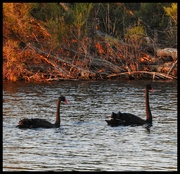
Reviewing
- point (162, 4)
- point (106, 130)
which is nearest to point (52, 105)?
point (106, 130)

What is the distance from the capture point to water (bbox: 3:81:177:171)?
46.1 feet

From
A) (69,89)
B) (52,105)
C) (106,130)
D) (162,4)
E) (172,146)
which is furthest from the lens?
(162,4)

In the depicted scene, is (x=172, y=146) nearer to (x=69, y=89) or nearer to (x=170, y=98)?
(x=170, y=98)

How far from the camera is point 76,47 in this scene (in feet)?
118

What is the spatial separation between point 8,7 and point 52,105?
36.7ft

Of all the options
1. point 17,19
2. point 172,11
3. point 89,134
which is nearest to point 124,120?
point 89,134

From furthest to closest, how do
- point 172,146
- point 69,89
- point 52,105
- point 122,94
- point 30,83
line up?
point 30,83 < point 69,89 < point 122,94 < point 52,105 < point 172,146

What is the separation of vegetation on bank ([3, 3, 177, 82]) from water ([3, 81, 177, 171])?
486cm

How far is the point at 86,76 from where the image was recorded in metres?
34.4

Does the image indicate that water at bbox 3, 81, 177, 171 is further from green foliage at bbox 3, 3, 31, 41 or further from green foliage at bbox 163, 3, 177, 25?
green foliage at bbox 3, 3, 31, 41

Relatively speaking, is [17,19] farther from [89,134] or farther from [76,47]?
[89,134]

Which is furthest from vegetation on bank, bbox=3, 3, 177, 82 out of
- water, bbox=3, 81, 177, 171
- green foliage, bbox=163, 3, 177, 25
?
water, bbox=3, 81, 177, 171

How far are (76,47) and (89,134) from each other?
60.0 ft

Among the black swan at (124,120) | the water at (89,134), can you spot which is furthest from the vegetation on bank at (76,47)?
the black swan at (124,120)
